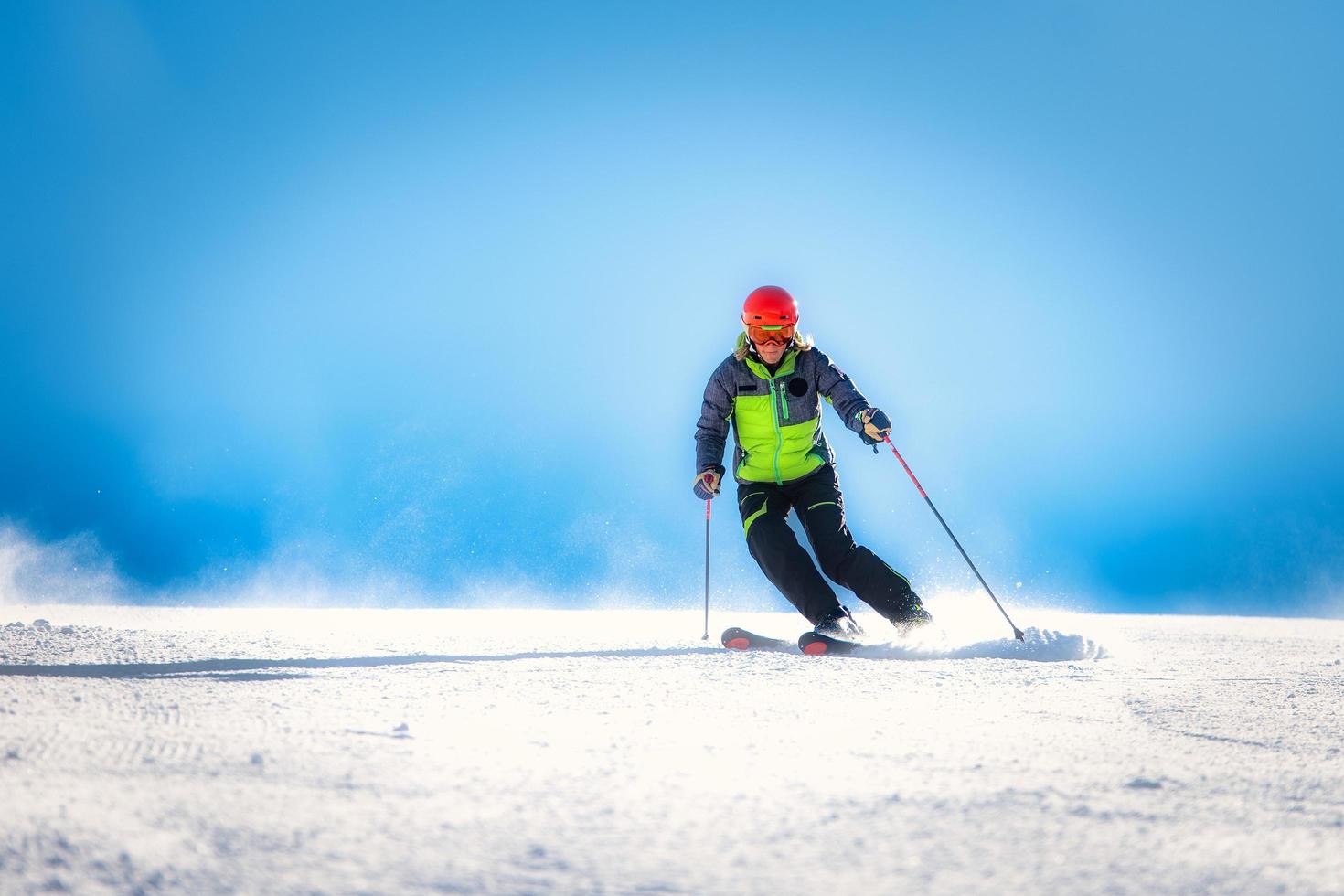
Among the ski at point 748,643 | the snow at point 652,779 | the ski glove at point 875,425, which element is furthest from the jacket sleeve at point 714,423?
the snow at point 652,779

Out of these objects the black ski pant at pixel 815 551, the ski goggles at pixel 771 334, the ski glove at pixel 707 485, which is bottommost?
the black ski pant at pixel 815 551

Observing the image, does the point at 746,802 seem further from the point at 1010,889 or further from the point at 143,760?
the point at 143,760

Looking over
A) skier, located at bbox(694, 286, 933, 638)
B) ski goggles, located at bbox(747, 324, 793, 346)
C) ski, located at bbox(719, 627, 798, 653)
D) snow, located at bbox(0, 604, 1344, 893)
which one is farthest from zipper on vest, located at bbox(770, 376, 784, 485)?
snow, located at bbox(0, 604, 1344, 893)

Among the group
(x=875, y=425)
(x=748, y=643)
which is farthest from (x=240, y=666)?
(x=875, y=425)

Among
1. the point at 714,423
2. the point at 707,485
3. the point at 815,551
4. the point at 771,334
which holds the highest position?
the point at 771,334

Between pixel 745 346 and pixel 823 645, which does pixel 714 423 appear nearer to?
pixel 745 346

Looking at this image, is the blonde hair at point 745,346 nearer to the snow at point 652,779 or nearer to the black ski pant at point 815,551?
the black ski pant at point 815,551

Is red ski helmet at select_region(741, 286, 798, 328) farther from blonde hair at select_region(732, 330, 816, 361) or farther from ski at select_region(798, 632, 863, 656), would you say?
ski at select_region(798, 632, 863, 656)

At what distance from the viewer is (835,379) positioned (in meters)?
5.47

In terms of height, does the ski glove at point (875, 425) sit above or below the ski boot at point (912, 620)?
above

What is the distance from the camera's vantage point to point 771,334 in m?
5.36

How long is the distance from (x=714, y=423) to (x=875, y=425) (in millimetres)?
881

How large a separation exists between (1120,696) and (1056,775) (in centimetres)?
153

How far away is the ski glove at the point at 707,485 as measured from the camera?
5473 millimetres
